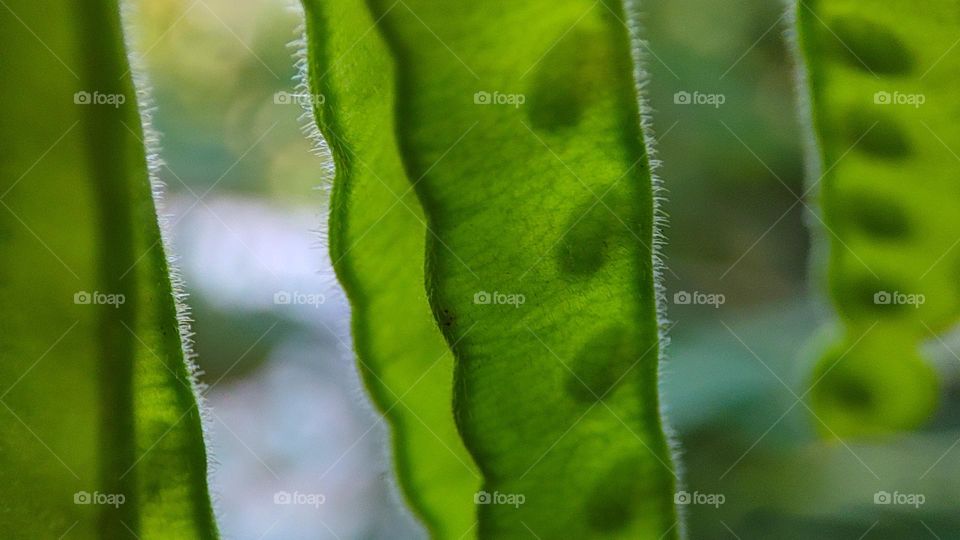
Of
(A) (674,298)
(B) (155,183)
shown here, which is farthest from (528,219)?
(A) (674,298)

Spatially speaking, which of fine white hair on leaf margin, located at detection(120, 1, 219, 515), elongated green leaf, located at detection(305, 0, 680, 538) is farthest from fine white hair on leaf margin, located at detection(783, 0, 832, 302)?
fine white hair on leaf margin, located at detection(120, 1, 219, 515)

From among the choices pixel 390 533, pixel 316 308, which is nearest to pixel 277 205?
pixel 316 308

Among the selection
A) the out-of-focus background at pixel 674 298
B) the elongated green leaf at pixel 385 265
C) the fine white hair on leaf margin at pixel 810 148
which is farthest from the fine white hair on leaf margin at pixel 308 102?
the fine white hair on leaf margin at pixel 810 148

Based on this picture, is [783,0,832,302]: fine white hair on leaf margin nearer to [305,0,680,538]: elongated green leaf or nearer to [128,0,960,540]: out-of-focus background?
[128,0,960,540]: out-of-focus background

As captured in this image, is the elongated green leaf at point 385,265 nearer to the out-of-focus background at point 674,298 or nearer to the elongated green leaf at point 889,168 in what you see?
the out-of-focus background at point 674,298

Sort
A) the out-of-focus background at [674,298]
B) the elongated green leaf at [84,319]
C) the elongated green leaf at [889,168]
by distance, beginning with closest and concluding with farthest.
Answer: the elongated green leaf at [84,319] < the elongated green leaf at [889,168] < the out-of-focus background at [674,298]

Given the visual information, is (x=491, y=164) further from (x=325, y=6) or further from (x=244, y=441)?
(x=244, y=441)
